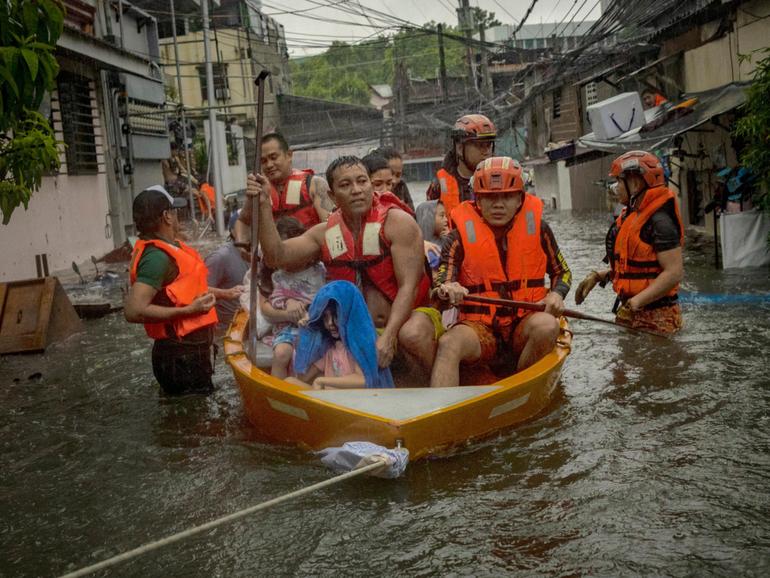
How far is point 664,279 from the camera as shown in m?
6.68

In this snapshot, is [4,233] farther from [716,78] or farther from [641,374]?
[716,78]

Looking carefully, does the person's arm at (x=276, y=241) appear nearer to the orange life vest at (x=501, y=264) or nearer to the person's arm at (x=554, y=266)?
the orange life vest at (x=501, y=264)

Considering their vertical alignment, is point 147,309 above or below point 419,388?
above

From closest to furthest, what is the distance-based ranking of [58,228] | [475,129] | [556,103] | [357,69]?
[475,129]
[58,228]
[556,103]
[357,69]

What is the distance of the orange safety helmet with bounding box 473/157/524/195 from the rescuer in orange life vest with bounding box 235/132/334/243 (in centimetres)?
187

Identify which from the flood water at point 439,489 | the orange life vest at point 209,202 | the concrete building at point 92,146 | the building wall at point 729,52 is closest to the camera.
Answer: the flood water at point 439,489

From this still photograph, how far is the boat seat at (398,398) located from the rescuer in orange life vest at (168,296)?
1382mm

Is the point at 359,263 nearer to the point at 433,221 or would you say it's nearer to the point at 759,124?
the point at 433,221

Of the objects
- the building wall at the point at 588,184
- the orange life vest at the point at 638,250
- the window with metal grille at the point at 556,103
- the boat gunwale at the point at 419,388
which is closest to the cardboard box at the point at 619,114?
the building wall at the point at 588,184

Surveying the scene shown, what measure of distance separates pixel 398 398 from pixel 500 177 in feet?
5.34

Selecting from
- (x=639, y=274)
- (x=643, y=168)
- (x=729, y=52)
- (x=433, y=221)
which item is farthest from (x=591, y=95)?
(x=639, y=274)

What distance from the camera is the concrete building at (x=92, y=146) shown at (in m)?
13.5

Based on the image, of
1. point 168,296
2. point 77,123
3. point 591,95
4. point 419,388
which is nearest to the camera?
point 419,388

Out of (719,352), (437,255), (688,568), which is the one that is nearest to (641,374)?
(719,352)
